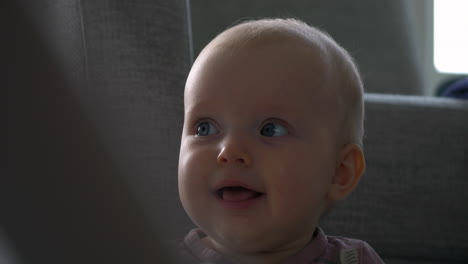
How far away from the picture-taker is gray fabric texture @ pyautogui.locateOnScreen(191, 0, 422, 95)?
Answer: 172cm

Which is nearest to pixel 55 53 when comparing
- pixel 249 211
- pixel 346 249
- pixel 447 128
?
pixel 249 211

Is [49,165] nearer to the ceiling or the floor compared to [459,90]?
nearer to the ceiling

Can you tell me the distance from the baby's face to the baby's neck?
1 centimetres

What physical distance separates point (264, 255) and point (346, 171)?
0.52 feet

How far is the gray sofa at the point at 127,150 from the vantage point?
0.15m

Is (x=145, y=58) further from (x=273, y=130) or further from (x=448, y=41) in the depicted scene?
(x=448, y=41)

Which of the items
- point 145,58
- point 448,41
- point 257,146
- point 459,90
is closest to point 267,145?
point 257,146

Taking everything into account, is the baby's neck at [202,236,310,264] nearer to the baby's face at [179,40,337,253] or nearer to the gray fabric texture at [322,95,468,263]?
the baby's face at [179,40,337,253]

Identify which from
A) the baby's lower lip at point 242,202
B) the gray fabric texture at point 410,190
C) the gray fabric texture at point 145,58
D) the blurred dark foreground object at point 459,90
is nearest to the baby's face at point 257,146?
the baby's lower lip at point 242,202

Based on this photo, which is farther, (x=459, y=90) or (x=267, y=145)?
(x=459, y=90)

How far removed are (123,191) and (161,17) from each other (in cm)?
84

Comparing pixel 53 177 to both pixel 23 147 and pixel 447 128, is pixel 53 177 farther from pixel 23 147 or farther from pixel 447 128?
pixel 447 128

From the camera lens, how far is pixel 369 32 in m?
1.75

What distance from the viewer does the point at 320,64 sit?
0.82 m
